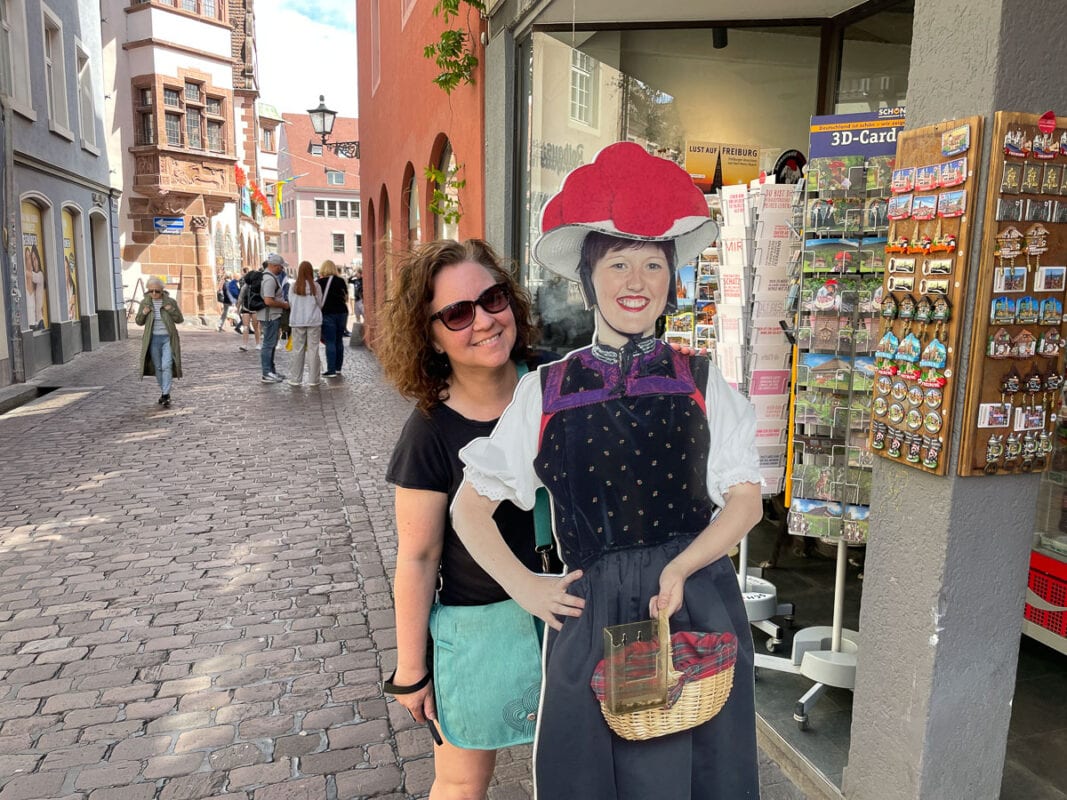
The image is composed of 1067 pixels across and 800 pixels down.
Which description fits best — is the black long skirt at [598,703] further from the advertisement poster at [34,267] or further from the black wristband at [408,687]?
the advertisement poster at [34,267]

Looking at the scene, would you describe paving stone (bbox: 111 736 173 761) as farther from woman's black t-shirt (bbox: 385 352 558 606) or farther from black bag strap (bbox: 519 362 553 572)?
black bag strap (bbox: 519 362 553 572)

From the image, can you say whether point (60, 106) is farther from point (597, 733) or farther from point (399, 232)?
point (597, 733)

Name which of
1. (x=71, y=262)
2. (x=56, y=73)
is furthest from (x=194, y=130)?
(x=71, y=262)

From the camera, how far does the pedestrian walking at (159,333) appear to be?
33.3ft

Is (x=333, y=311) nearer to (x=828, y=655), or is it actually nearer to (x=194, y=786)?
(x=194, y=786)

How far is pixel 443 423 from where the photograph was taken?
1942 mm

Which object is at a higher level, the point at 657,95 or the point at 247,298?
the point at 657,95

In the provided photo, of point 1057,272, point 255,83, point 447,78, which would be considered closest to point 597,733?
point 1057,272

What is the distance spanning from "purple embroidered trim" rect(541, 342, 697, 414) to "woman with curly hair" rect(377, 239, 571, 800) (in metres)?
0.23

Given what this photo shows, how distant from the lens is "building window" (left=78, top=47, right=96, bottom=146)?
18.2 m

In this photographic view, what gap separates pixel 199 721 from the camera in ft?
10.9

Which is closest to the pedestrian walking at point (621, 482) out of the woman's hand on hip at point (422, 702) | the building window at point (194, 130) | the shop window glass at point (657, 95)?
the woman's hand on hip at point (422, 702)

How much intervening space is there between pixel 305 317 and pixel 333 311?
1152 mm

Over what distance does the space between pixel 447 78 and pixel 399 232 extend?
682 centimetres
